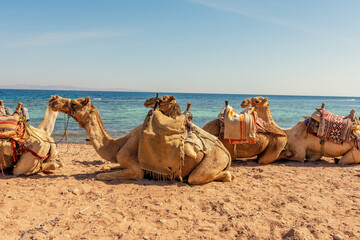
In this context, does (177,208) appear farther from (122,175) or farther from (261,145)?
(261,145)

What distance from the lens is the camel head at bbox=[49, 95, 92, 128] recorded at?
5.11 meters

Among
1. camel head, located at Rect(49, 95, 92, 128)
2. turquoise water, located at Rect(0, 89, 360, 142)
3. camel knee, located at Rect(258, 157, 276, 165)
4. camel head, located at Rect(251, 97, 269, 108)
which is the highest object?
camel head, located at Rect(251, 97, 269, 108)

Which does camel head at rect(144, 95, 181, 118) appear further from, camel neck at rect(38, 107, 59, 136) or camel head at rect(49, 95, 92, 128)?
camel neck at rect(38, 107, 59, 136)

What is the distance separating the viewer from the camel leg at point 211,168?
509 centimetres

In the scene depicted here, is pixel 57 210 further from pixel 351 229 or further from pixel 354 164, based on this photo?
pixel 354 164

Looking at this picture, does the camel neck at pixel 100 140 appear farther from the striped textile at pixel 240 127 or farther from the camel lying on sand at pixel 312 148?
the camel lying on sand at pixel 312 148

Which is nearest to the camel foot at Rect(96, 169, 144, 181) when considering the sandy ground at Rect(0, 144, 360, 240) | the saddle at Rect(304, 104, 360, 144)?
the sandy ground at Rect(0, 144, 360, 240)

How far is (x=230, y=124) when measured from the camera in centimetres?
639

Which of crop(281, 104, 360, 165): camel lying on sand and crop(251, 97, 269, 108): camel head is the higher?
crop(251, 97, 269, 108): camel head

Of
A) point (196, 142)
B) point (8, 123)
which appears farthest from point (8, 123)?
point (196, 142)

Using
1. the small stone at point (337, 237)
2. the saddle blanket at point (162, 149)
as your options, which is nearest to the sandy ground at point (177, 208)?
the small stone at point (337, 237)

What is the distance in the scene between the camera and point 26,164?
17.3 ft

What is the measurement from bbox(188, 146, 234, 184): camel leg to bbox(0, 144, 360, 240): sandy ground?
0.53 feet

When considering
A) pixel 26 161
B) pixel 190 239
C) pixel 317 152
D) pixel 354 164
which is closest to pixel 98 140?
pixel 26 161
